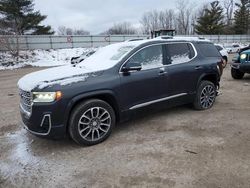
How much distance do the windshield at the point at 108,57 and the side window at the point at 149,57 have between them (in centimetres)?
18

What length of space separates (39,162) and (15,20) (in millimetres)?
34055

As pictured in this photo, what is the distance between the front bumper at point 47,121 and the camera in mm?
3941

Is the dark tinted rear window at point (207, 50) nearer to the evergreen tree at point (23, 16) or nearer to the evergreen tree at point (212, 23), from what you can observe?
the evergreen tree at point (23, 16)

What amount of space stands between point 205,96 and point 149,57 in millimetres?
1881

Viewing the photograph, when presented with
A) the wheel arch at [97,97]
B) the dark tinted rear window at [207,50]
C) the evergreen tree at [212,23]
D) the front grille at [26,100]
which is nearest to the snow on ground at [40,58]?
the dark tinted rear window at [207,50]

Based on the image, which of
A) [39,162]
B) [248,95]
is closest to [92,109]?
[39,162]

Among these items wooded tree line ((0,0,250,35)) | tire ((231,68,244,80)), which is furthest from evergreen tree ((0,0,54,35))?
tire ((231,68,244,80))

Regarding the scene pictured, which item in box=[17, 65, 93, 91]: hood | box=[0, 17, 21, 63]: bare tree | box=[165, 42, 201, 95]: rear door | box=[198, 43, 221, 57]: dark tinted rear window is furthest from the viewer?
box=[0, 17, 21, 63]: bare tree

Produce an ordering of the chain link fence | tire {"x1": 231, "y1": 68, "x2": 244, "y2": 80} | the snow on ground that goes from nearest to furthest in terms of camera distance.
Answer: tire {"x1": 231, "y1": 68, "x2": 244, "y2": 80}, the snow on ground, the chain link fence

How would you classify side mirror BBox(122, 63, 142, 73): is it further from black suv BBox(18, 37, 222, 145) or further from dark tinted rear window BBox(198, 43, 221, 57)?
dark tinted rear window BBox(198, 43, 221, 57)

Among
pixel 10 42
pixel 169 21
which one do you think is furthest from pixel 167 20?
pixel 10 42

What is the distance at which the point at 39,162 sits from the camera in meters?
3.89

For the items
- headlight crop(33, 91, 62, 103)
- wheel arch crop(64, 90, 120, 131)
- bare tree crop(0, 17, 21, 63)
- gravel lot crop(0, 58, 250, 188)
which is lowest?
gravel lot crop(0, 58, 250, 188)

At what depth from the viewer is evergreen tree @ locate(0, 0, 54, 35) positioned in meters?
33.8
